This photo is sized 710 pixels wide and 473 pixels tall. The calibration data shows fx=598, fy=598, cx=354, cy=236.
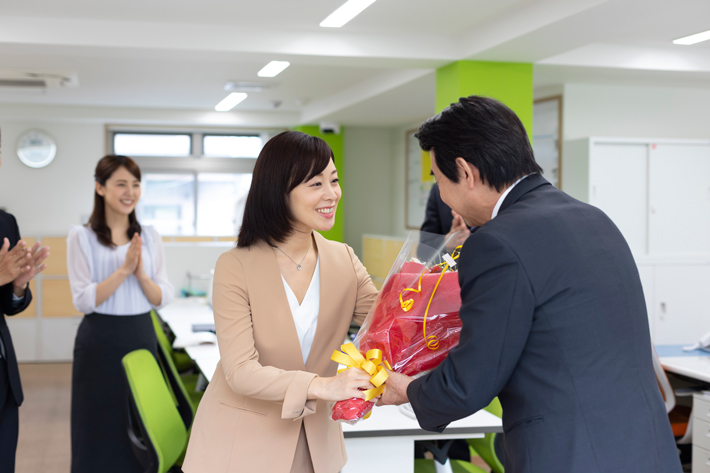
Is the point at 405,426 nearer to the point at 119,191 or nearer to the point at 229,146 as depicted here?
the point at 119,191

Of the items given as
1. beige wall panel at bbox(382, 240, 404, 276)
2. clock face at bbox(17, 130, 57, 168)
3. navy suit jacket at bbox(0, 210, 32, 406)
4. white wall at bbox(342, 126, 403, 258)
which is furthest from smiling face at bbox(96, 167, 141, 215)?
clock face at bbox(17, 130, 57, 168)

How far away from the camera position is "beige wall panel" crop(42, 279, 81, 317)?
284 inches

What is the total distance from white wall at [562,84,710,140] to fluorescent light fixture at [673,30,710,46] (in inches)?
40.0

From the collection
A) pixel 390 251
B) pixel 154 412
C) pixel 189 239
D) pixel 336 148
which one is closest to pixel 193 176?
pixel 189 239

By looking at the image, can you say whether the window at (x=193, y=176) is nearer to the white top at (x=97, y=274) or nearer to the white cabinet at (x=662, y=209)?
the white cabinet at (x=662, y=209)

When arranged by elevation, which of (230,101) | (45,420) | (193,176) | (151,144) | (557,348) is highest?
(230,101)

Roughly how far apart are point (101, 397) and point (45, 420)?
2686 millimetres

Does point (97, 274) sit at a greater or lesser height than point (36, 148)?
lesser

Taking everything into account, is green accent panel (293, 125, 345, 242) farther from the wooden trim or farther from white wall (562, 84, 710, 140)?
white wall (562, 84, 710, 140)

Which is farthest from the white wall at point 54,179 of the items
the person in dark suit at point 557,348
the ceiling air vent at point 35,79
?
the person in dark suit at point 557,348

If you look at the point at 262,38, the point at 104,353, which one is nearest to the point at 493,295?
the point at 104,353

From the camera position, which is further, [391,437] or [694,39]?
[694,39]

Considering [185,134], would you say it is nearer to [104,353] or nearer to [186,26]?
[186,26]

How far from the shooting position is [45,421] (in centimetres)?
510
